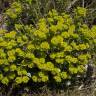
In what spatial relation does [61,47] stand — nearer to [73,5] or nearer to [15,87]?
[15,87]

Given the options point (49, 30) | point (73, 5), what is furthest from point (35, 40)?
point (73, 5)

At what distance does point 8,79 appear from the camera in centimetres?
425

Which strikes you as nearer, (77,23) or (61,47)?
(61,47)

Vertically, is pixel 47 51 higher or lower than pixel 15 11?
lower

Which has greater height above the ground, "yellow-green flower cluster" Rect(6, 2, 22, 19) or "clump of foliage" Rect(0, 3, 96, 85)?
"yellow-green flower cluster" Rect(6, 2, 22, 19)

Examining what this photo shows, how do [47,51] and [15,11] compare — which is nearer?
[47,51]

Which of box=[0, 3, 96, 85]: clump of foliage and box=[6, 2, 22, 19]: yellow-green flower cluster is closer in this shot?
box=[0, 3, 96, 85]: clump of foliage

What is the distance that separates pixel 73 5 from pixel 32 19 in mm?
700

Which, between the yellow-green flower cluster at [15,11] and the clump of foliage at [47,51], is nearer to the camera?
the clump of foliage at [47,51]

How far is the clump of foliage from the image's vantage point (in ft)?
13.5

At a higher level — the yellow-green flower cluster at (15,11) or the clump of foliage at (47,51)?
the yellow-green flower cluster at (15,11)

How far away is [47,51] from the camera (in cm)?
423

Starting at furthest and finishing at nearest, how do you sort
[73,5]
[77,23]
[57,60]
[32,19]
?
[73,5] → [32,19] → [77,23] → [57,60]

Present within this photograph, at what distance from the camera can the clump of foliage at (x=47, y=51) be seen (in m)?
4.12
